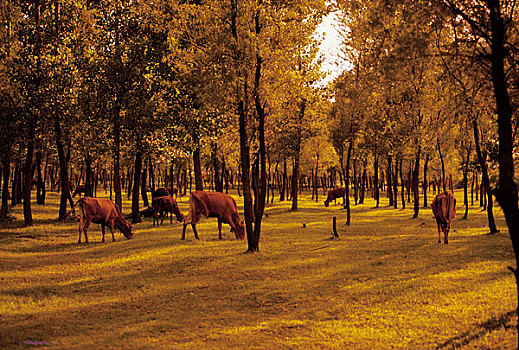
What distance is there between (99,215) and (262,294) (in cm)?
1516

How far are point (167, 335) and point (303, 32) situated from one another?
51.4 feet

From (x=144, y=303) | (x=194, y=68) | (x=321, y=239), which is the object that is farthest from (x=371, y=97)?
(x=144, y=303)

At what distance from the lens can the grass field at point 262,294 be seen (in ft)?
31.0

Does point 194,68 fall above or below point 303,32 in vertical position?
below

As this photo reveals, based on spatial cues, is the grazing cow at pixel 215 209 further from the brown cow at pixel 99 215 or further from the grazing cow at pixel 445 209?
the grazing cow at pixel 445 209

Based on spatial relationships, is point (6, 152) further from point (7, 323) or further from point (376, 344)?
point (376, 344)

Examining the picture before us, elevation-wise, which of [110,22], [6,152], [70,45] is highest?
[110,22]

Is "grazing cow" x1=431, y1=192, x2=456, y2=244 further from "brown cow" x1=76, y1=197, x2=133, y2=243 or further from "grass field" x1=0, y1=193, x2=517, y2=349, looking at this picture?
"brown cow" x1=76, y1=197, x2=133, y2=243

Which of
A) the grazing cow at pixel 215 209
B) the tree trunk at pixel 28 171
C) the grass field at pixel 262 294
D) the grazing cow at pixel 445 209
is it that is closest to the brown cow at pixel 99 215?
the grass field at pixel 262 294

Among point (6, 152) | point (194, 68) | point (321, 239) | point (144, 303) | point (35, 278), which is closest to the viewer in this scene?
point (144, 303)

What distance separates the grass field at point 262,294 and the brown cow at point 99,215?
5.16ft

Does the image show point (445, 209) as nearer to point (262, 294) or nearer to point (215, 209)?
point (215, 209)

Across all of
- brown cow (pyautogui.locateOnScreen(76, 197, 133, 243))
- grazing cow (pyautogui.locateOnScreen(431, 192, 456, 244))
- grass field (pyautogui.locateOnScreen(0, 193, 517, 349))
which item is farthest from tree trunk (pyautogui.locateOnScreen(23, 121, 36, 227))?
grazing cow (pyautogui.locateOnScreen(431, 192, 456, 244))

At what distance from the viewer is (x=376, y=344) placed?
8906 mm
